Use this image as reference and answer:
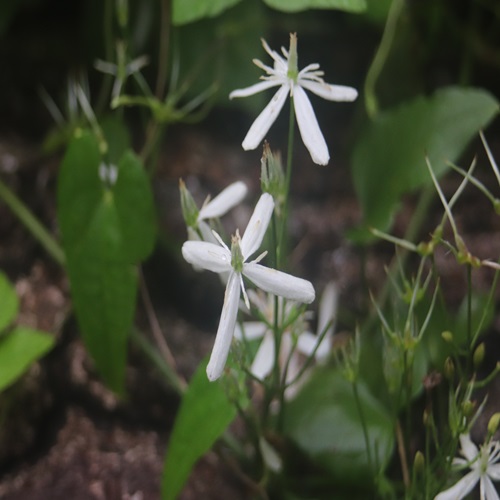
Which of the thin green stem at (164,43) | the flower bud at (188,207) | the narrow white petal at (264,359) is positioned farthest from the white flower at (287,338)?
the thin green stem at (164,43)

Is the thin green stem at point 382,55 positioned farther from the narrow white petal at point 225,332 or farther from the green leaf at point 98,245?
the narrow white petal at point 225,332

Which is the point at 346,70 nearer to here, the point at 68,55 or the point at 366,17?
the point at 366,17

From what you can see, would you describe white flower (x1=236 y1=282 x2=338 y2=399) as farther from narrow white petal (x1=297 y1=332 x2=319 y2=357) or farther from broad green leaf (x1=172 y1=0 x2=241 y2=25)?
broad green leaf (x1=172 y1=0 x2=241 y2=25)

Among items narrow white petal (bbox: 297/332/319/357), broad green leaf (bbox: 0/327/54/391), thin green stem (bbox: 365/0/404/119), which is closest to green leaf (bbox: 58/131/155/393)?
broad green leaf (bbox: 0/327/54/391)

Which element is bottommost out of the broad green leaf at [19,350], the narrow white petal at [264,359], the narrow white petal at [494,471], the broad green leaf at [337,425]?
the broad green leaf at [337,425]

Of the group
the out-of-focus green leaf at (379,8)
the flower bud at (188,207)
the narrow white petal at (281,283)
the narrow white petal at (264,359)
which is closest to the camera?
the narrow white petal at (281,283)

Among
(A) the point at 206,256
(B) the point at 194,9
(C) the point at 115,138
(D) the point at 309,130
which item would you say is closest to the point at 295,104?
(D) the point at 309,130
